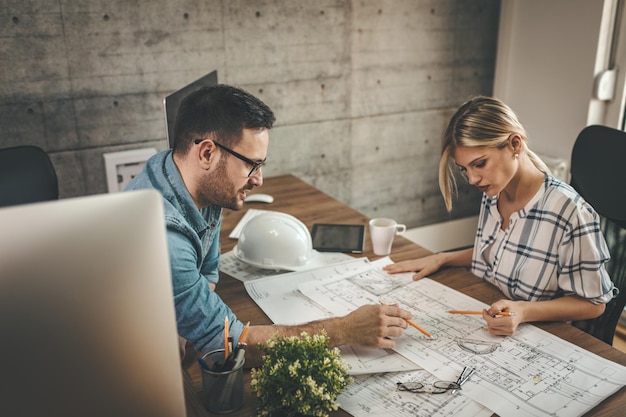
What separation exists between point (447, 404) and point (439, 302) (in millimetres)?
446

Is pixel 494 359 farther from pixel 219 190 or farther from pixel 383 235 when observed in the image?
pixel 219 190

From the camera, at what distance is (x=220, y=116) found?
139cm

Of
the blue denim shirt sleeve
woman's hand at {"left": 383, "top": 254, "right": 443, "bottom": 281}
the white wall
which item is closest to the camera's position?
the blue denim shirt sleeve

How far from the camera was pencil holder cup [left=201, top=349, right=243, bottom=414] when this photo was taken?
106 centimetres

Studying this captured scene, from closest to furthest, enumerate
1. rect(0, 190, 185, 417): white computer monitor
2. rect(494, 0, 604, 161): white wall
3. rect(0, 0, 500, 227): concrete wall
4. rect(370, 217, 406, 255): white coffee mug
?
rect(0, 190, 185, 417): white computer monitor < rect(370, 217, 406, 255): white coffee mug < rect(0, 0, 500, 227): concrete wall < rect(494, 0, 604, 161): white wall

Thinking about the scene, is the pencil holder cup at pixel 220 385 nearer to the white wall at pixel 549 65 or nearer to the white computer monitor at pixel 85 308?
the white computer monitor at pixel 85 308

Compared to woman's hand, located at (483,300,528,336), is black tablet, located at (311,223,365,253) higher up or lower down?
A: lower down

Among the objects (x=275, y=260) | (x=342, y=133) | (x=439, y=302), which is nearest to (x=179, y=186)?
(x=275, y=260)

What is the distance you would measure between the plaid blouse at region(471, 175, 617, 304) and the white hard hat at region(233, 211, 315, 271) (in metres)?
0.57

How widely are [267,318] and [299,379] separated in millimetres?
470

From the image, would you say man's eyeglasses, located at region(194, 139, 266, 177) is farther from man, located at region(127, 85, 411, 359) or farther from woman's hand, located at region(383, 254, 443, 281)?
woman's hand, located at region(383, 254, 443, 281)

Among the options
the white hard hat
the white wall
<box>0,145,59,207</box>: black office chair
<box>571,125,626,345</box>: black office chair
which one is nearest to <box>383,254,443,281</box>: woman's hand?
the white hard hat

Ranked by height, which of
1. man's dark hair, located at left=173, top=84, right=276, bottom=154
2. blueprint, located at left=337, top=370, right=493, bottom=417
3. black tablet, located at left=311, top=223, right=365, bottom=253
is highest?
man's dark hair, located at left=173, top=84, right=276, bottom=154

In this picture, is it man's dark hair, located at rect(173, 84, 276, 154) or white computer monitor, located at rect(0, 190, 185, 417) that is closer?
white computer monitor, located at rect(0, 190, 185, 417)
